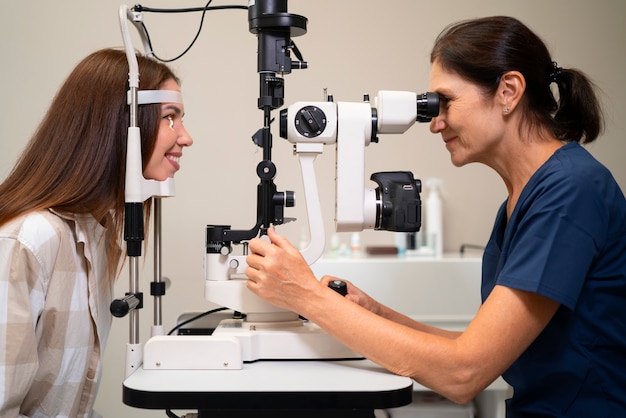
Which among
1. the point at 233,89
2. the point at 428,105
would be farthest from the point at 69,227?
the point at 233,89

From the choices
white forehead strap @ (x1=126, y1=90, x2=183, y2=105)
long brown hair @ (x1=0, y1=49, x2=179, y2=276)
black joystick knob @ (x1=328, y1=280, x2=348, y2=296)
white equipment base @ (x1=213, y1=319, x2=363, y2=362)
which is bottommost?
white equipment base @ (x1=213, y1=319, x2=363, y2=362)

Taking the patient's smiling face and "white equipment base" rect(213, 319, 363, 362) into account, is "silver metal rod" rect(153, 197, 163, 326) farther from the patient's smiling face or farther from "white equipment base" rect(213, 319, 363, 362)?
"white equipment base" rect(213, 319, 363, 362)

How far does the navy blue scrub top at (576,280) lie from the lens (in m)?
1.02

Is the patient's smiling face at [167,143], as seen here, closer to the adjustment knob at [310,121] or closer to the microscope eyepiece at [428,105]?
the adjustment knob at [310,121]

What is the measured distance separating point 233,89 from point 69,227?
118 centimetres

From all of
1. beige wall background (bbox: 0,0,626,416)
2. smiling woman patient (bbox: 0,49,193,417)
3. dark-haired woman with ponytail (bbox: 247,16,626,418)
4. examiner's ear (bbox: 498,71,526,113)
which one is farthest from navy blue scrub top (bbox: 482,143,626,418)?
beige wall background (bbox: 0,0,626,416)

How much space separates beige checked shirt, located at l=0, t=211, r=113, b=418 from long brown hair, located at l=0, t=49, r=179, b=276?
51mm

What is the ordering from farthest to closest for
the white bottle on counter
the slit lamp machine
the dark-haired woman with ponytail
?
the white bottle on counter
the slit lamp machine
the dark-haired woman with ponytail

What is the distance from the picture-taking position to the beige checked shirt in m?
1.09

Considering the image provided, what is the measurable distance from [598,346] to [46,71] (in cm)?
197

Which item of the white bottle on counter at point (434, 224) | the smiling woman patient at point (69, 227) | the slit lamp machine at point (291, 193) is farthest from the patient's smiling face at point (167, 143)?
the white bottle on counter at point (434, 224)

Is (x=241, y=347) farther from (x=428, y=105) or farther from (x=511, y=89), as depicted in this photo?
(x=511, y=89)

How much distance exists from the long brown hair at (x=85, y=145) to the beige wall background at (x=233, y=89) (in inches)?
38.7

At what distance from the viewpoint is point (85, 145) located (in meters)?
1.29
